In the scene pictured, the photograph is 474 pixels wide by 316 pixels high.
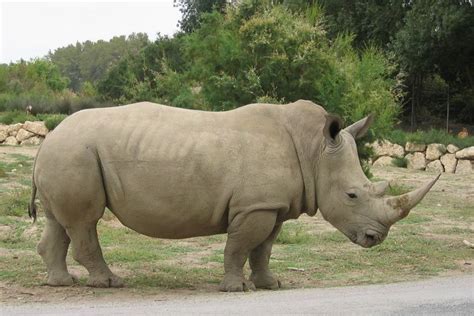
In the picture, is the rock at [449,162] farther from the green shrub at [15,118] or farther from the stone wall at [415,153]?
the green shrub at [15,118]

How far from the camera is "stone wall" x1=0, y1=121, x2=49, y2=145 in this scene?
23062mm

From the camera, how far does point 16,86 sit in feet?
100

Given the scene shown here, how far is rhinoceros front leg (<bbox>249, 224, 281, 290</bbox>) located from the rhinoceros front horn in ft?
3.33

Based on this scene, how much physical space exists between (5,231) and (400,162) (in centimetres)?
1458

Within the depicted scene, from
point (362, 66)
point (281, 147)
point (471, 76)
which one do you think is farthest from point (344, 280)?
point (471, 76)

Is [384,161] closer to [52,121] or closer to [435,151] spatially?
[435,151]

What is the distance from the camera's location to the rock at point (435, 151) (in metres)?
22.6

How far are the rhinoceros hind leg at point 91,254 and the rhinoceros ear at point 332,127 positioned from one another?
2.12 meters

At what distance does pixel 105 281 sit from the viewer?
7.14m

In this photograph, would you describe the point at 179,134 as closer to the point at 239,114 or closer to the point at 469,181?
the point at 239,114

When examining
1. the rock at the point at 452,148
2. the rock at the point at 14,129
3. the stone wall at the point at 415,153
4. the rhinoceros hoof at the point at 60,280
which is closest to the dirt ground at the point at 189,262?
the rhinoceros hoof at the point at 60,280

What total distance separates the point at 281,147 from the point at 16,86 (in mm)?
24983

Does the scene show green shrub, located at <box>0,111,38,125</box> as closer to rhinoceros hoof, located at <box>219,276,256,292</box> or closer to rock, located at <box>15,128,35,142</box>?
rock, located at <box>15,128,35,142</box>

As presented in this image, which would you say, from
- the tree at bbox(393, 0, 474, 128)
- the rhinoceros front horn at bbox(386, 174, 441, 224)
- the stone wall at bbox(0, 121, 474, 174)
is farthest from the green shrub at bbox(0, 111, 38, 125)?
the rhinoceros front horn at bbox(386, 174, 441, 224)
